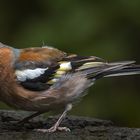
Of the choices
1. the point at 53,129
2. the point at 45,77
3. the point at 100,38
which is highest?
the point at 100,38

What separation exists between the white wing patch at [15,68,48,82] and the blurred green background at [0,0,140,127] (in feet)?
7.55

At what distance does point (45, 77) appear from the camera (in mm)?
6266

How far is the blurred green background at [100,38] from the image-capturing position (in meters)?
8.56

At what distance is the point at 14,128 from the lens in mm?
5934

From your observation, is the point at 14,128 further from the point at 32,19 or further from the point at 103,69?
the point at 32,19

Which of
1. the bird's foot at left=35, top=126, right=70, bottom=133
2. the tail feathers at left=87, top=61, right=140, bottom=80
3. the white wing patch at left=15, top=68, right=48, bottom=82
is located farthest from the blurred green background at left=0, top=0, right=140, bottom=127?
the bird's foot at left=35, top=126, right=70, bottom=133

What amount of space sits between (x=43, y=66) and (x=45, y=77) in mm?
103

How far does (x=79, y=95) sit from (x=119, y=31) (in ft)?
8.93

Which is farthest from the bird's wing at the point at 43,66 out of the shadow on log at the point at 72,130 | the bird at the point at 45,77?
the shadow on log at the point at 72,130

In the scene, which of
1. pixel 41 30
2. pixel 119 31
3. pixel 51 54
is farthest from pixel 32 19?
pixel 51 54


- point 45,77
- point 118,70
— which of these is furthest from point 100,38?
point 45,77

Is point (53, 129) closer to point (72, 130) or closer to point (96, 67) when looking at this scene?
point (72, 130)

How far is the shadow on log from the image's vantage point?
555 centimetres

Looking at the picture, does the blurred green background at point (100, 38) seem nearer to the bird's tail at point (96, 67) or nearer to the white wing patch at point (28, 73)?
the bird's tail at point (96, 67)
